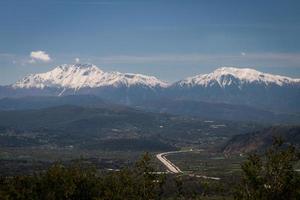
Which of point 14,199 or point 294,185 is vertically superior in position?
point 294,185

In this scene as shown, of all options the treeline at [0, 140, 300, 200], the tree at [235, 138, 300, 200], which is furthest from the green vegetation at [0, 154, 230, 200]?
the tree at [235, 138, 300, 200]

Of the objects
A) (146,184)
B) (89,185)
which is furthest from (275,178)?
(89,185)

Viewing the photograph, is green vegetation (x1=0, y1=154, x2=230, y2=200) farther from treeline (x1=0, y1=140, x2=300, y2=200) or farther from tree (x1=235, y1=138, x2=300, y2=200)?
tree (x1=235, y1=138, x2=300, y2=200)

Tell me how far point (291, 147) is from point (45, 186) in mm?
52754

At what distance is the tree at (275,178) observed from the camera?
276ft

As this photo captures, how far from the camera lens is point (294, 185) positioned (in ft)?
278

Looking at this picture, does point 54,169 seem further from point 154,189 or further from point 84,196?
point 154,189

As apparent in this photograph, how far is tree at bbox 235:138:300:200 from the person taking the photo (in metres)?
84.0

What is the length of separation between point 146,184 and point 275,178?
22.7 m

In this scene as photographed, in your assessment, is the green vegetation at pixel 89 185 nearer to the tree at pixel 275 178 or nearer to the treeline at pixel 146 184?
the treeline at pixel 146 184

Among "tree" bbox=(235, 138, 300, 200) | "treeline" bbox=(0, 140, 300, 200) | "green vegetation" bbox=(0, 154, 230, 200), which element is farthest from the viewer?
"green vegetation" bbox=(0, 154, 230, 200)

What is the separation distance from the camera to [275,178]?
279 ft

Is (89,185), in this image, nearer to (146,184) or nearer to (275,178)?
(146,184)

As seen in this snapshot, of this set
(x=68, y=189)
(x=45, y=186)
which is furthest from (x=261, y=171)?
(x=45, y=186)
